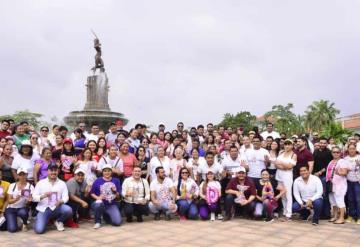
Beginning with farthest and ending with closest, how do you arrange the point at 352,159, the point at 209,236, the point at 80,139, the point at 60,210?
the point at 80,139 → the point at 352,159 → the point at 60,210 → the point at 209,236

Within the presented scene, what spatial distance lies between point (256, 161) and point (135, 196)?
2713 mm

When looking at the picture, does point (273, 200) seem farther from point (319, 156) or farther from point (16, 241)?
point (16, 241)

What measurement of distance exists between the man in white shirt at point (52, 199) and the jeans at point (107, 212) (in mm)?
469

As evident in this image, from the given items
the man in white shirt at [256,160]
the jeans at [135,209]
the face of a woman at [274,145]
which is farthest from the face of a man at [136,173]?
the face of a woman at [274,145]

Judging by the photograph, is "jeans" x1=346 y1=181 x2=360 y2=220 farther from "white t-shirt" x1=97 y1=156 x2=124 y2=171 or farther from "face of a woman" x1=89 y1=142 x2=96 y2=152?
"face of a woman" x1=89 y1=142 x2=96 y2=152

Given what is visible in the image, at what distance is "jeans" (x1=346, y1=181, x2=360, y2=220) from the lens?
7.29 meters

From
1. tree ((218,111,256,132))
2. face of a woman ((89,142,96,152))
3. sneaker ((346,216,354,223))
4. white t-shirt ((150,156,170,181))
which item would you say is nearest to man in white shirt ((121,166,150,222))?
white t-shirt ((150,156,170,181))

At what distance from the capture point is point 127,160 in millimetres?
7523

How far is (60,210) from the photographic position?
632 cm

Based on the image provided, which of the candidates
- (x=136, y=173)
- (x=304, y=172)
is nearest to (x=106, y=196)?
(x=136, y=173)

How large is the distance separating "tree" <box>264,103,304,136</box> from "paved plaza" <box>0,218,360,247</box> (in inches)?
1488

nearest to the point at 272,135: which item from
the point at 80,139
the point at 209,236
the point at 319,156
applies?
the point at 319,156

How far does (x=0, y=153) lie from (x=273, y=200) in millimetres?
5513

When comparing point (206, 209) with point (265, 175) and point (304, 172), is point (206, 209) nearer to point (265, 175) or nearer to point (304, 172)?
point (265, 175)
